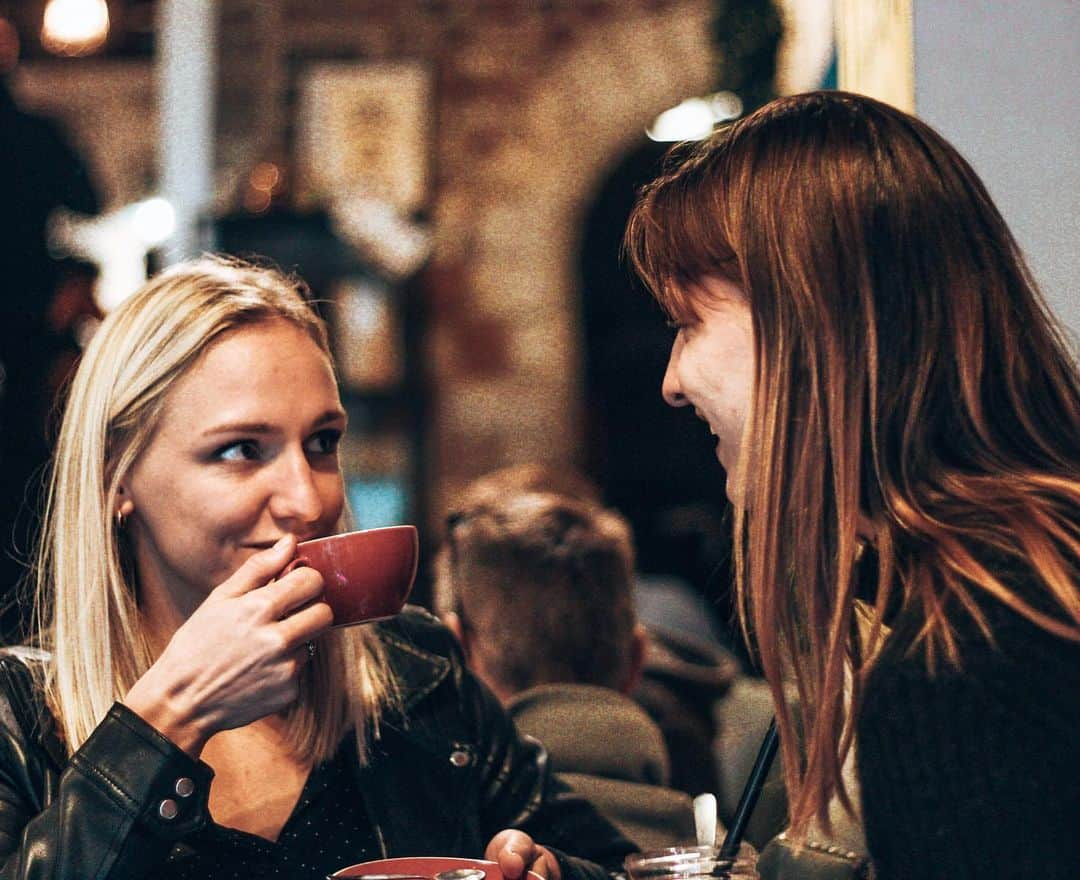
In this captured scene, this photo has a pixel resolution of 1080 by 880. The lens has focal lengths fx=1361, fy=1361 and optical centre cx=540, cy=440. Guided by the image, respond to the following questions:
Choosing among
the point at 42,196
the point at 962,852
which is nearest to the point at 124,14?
the point at 42,196

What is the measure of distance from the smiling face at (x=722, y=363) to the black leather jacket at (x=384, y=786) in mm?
593

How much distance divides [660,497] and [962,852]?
6.30 meters

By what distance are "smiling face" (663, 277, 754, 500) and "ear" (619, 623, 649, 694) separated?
102cm

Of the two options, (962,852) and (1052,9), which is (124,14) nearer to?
(1052,9)

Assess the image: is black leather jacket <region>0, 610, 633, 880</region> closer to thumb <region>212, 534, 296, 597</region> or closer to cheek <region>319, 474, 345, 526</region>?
thumb <region>212, 534, 296, 597</region>

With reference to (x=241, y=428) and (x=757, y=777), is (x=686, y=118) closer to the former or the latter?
(x=241, y=428)

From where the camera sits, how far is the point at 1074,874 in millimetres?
943

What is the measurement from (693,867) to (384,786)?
21.8 inches

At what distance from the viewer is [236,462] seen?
1.58 metres

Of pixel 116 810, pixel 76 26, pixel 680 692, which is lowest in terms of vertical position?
pixel 680 692

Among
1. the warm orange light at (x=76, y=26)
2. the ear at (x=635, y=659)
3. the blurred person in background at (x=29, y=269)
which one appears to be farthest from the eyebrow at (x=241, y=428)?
the warm orange light at (x=76, y=26)

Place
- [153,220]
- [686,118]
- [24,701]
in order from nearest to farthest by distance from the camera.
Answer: [24,701], [153,220], [686,118]

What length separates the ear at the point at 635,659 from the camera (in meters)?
2.27

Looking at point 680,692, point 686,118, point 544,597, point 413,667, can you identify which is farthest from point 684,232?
point 686,118
